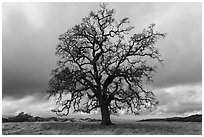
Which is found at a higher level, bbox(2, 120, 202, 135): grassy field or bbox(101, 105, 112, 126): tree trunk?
bbox(101, 105, 112, 126): tree trunk

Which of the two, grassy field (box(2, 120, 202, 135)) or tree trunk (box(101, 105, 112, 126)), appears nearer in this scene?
grassy field (box(2, 120, 202, 135))

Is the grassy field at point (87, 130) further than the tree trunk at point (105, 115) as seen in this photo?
No

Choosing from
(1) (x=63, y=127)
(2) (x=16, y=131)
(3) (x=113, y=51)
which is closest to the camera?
(2) (x=16, y=131)

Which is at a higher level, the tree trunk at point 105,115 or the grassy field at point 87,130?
the tree trunk at point 105,115

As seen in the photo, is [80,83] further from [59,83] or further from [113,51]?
[113,51]

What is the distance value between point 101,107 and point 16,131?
8621mm

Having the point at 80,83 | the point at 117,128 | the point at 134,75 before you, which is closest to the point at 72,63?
the point at 80,83

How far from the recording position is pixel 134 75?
2955 cm

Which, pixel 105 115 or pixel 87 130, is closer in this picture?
pixel 87 130

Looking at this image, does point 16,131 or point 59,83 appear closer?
point 16,131

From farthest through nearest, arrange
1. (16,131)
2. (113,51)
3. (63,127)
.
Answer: (113,51) < (63,127) < (16,131)

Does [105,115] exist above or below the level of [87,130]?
above

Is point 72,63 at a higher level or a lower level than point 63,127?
higher

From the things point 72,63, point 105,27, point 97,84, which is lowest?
point 97,84
